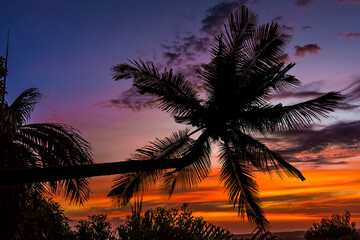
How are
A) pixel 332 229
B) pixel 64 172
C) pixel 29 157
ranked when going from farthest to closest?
pixel 332 229
pixel 29 157
pixel 64 172

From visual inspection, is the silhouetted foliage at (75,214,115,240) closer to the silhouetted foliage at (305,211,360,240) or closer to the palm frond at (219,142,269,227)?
the palm frond at (219,142,269,227)

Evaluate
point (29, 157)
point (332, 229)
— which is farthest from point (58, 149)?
point (332, 229)

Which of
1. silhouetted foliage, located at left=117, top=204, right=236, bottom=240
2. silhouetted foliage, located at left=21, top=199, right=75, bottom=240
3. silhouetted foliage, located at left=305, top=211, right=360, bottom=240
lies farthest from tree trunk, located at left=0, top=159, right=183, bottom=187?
silhouetted foliage, located at left=305, top=211, right=360, bottom=240

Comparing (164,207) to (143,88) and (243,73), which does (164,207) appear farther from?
(243,73)

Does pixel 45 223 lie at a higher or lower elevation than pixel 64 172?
lower

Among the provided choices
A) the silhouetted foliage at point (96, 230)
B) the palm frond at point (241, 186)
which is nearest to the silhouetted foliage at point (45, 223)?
the silhouetted foliage at point (96, 230)

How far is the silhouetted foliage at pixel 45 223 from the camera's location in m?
12.6

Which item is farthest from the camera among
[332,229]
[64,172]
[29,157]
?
[332,229]

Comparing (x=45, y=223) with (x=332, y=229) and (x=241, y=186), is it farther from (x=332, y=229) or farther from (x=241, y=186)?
(x=332, y=229)

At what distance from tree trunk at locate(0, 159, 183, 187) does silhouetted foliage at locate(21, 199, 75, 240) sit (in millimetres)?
6741

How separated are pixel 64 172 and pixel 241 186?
34.2 feet

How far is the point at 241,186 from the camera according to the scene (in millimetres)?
15484

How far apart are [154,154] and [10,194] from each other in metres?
6.14

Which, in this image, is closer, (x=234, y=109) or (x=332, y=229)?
(x=234, y=109)
